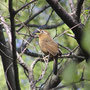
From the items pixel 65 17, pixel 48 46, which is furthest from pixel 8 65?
pixel 65 17

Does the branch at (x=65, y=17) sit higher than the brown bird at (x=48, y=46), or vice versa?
the branch at (x=65, y=17)

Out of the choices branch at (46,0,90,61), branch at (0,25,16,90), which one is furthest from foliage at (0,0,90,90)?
branch at (0,25,16,90)

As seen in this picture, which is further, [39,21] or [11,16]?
[39,21]

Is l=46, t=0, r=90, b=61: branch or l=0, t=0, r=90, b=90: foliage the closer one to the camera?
l=0, t=0, r=90, b=90: foliage

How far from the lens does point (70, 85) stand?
2.76 feet

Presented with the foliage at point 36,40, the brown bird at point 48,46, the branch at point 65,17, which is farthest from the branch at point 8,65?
the branch at point 65,17

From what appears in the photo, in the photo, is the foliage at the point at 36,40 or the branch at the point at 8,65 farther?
the branch at the point at 8,65

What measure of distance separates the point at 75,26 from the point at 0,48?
139 cm

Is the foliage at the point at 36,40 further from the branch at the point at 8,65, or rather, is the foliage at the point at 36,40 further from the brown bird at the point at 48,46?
the branch at the point at 8,65

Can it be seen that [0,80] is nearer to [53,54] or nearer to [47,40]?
[47,40]

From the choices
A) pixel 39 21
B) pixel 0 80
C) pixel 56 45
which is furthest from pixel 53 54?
pixel 39 21

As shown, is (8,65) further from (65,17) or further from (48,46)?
(65,17)

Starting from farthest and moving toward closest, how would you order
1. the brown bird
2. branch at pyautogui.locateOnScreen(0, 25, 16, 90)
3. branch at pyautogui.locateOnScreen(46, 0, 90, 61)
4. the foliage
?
the brown bird
branch at pyautogui.locateOnScreen(0, 25, 16, 90)
branch at pyautogui.locateOnScreen(46, 0, 90, 61)
the foliage

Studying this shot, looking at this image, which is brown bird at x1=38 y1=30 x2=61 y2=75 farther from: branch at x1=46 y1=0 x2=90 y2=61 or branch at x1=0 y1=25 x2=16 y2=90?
branch at x1=46 y1=0 x2=90 y2=61
